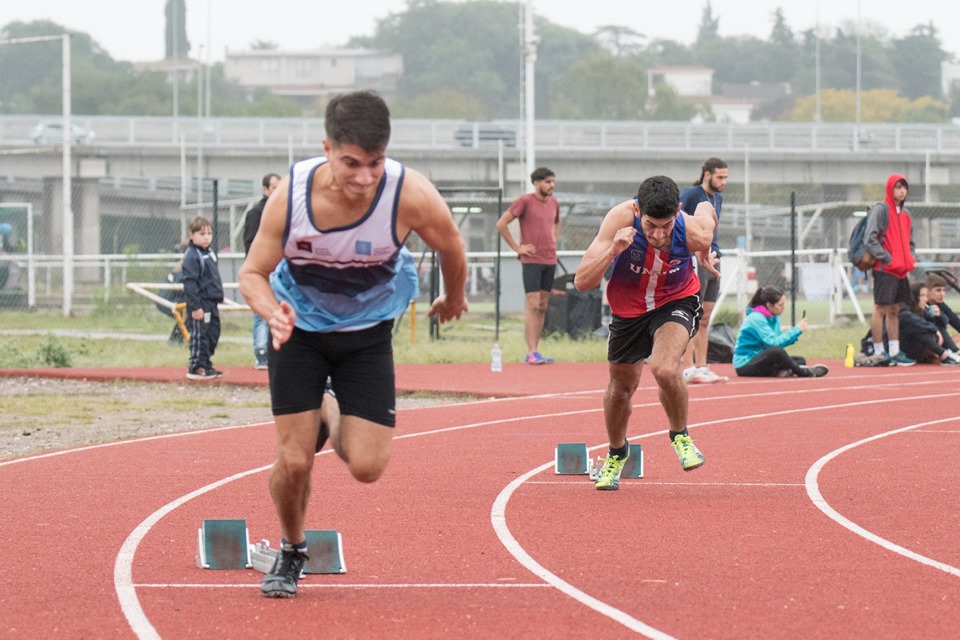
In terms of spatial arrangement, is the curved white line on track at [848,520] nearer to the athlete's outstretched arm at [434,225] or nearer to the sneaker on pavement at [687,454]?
the sneaker on pavement at [687,454]

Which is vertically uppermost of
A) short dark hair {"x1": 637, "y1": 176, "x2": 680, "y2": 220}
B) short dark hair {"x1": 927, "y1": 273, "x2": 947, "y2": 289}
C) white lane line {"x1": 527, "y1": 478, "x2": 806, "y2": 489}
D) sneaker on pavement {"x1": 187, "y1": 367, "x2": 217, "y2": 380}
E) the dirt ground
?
short dark hair {"x1": 637, "y1": 176, "x2": 680, "y2": 220}

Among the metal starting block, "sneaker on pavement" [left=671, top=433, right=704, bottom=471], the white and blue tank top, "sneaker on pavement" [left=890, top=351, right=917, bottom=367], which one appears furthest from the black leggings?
the white and blue tank top

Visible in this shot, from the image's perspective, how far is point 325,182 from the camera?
5.78 metres

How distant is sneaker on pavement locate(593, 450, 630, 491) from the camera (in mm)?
8758

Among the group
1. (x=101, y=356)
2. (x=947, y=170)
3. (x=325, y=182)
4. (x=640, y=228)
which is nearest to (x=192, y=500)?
(x=640, y=228)

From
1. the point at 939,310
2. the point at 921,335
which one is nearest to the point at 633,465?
the point at 921,335

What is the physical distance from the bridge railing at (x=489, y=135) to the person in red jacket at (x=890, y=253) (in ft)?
123

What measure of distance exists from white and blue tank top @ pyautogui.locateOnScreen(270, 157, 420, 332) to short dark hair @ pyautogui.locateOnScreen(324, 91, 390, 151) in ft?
0.55

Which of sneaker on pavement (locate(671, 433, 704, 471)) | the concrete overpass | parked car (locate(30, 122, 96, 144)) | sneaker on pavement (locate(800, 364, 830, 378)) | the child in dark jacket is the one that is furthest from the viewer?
the concrete overpass

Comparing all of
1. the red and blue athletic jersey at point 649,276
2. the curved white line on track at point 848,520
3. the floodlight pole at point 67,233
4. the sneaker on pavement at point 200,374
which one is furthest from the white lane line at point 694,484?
the floodlight pole at point 67,233

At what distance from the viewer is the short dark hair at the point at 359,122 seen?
5.55m

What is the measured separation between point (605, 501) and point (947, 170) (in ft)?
162

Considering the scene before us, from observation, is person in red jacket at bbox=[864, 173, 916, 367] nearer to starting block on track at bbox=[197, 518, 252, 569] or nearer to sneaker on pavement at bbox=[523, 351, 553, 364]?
sneaker on pavement at bbox=[523, 351, 553, 364]

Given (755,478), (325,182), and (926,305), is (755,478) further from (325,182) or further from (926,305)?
(926,305)
